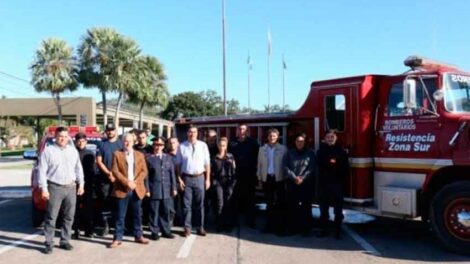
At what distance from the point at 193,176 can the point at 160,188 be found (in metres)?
0.59

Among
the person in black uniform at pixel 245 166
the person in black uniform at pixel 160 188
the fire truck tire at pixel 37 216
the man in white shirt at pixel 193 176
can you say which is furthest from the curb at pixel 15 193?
the person in black uniform at pixel 245 166

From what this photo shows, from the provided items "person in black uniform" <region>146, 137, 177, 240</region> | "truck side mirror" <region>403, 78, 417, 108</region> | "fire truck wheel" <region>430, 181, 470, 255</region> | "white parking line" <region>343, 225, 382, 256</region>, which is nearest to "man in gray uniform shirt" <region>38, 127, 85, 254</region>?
"person in black uniform" <region>146, 137, 177, 240</region>

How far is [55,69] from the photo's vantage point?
37.9 m

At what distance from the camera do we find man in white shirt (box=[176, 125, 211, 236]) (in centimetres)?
894

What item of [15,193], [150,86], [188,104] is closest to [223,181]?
[15,193]

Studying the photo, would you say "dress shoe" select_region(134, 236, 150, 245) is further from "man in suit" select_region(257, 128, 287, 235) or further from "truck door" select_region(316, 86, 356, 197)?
"truck door" select_region(316, 86, 356, 197)

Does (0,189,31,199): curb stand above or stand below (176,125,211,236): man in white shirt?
below

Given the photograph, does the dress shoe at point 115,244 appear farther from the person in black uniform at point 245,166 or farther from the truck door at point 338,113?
the truck door at point 338,113

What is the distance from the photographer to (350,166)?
28.7ft

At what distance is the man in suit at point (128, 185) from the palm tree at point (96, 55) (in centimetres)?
2769

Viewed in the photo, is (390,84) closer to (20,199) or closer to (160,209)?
(160,209)

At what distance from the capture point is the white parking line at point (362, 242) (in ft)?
25.5

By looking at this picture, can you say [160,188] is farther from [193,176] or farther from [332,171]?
[332,171]

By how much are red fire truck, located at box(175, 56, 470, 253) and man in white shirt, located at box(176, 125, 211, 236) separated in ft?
6.70
